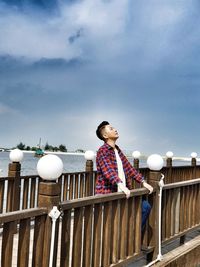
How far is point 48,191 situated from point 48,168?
17 cm

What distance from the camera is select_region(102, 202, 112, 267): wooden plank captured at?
3.64 meters

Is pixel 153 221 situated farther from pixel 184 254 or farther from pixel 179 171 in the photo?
pixel 179 171

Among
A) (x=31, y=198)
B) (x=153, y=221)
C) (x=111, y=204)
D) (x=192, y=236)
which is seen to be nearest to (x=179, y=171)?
(x=192, y=236)

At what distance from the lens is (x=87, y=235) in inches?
136

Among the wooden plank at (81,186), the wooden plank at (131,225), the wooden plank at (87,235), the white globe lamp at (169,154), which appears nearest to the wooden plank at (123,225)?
the wooden plank at (131,225)

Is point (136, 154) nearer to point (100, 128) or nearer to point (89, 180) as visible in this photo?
point (89, 180)

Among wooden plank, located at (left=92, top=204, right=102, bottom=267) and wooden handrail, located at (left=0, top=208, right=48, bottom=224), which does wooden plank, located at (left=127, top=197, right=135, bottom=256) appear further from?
wooden handrail, located at (left=0, top=208, right=48, bottom=224)

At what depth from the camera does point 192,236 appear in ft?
20.3

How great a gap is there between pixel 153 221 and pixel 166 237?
506mm

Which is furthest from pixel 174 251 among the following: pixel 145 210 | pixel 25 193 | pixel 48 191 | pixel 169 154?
pixel 169 154

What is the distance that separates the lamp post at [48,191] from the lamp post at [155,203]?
1.75 m

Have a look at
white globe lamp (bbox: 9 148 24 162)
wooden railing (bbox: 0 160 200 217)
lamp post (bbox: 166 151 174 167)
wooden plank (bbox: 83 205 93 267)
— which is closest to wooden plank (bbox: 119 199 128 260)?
wooden plank (bbox: 83 205 93 267)

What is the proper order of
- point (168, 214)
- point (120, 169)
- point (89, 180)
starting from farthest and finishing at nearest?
point (89, 180) < point (168, 214) < point (120, 169)

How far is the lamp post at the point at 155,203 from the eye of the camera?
4465 mm
